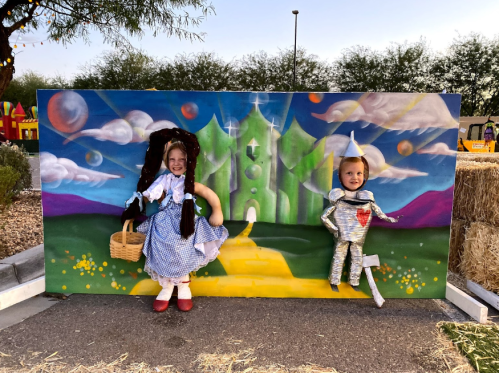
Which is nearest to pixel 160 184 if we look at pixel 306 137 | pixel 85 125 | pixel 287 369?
pixel 85 125

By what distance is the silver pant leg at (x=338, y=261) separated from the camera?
3.10 m

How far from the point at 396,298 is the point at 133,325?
2.24 meters

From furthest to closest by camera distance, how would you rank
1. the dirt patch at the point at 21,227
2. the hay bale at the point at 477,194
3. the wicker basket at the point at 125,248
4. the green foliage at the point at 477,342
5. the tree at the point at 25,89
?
the tree at the point at 25,89 < the dirt patch at the point at 21,227 < the hay bale at the point at 477,194 < the wicker basket at the point at 125,248 < the green foliage at the point at 477,342

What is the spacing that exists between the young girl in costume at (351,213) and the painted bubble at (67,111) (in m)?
2.23

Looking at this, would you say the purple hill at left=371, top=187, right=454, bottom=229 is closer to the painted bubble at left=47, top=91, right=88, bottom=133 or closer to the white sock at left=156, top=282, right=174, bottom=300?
the white sock at left=156, top=282, right=174, bottom=300

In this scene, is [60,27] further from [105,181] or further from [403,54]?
[403,54]

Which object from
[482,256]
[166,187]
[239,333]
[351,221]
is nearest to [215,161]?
[166,187]

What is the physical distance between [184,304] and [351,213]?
1579 mm

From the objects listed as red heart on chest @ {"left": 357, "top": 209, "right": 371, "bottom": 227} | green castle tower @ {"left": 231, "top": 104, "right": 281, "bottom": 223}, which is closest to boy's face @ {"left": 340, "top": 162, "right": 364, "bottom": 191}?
A: red heart on chest @ {"left": 357, "top": 209, "right": 371, "bottom": 227}

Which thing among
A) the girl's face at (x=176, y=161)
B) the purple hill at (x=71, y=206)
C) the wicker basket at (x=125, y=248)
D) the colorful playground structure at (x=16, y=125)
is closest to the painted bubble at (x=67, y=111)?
the purple hill at (x=71, y=206)

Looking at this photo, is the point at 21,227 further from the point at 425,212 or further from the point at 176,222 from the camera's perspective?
the point at 425,212

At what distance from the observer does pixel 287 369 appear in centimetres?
224

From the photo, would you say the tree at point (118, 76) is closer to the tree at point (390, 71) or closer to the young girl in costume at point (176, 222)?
the tree at point (390, 71)

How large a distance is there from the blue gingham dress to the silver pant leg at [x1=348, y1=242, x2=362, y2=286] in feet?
3.55
